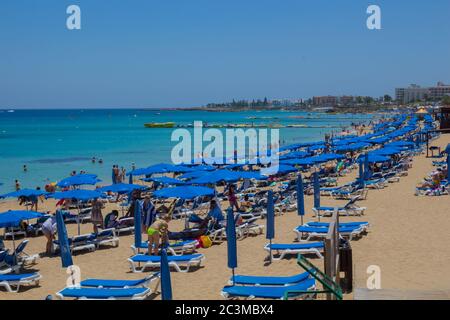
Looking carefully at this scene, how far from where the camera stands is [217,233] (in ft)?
36.8

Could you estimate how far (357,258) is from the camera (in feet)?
30.3

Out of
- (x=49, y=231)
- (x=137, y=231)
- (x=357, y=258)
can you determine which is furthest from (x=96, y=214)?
(x=357, y=258)

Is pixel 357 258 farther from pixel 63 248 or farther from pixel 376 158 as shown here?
pixel 376 158

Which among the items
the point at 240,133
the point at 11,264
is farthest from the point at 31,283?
the point at 240,133

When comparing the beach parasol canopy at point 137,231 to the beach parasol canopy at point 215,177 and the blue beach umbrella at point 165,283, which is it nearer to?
the beach parasol canopy at point 215,177

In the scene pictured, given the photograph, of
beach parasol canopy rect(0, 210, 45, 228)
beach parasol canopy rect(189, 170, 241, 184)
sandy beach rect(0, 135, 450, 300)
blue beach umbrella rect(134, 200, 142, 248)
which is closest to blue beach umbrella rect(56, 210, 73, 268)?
sandy beach rect(0, 135, 450, 300)

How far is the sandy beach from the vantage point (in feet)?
26.1

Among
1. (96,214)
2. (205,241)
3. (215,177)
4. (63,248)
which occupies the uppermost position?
(215,177)

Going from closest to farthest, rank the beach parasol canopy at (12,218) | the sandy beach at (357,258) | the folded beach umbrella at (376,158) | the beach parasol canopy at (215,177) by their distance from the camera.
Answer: the sandy beach at (357,258)
the beach parasol canopy at (12,218)
the beach parasol canopy at (215,177)
the folded beach umbrella at (376,158)

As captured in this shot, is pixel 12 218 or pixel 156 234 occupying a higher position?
pixel 12 218

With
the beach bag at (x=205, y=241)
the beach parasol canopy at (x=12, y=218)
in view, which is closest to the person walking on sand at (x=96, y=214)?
the beach parasol canopy at (x=12, y=218)

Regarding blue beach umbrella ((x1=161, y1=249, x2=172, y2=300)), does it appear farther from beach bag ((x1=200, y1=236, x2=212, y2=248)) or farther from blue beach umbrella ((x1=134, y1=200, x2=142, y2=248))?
beach bag ((x1=200, y1=236, x2=212, y2=248))

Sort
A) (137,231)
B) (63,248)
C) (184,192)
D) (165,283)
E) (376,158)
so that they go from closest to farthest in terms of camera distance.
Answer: (165,283) → (63,248) → (137,231) → (184,192) → (376,158)

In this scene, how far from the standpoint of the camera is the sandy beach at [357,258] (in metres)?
7.95
